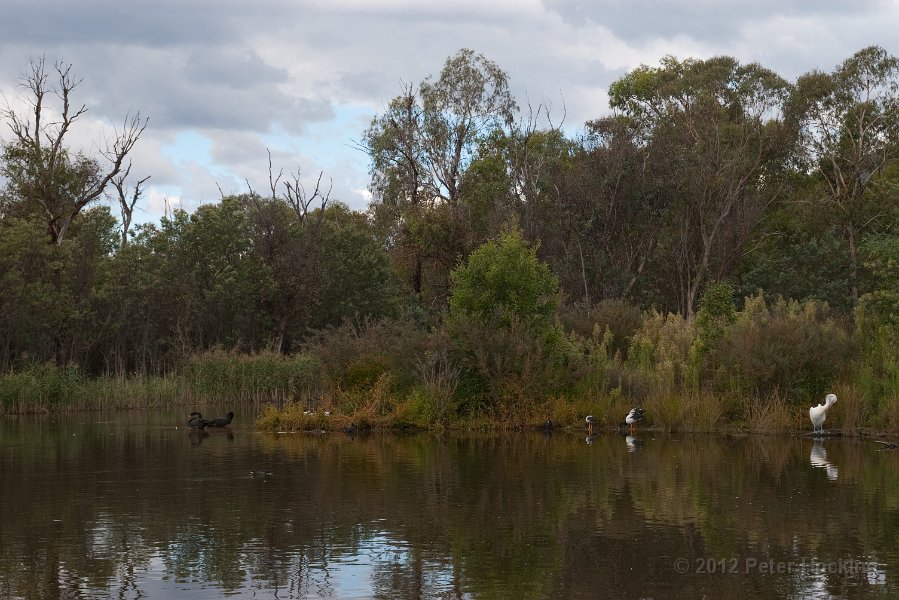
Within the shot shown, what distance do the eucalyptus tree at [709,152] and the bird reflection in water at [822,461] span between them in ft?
106

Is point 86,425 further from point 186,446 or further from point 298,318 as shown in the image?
point 298,318

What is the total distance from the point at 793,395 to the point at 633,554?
16114 millimetres

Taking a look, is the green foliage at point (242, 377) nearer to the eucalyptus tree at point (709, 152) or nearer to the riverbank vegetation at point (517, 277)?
the riverbank vegetation at point (517, 277)

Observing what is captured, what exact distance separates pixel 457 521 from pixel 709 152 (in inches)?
1895

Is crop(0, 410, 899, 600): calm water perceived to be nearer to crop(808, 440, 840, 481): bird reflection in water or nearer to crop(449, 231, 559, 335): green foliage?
crop(808, 440, 840, 481): bird reflection in water

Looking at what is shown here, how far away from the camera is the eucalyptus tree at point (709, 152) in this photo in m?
59.9

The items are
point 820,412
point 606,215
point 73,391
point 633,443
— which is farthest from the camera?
point 606,215

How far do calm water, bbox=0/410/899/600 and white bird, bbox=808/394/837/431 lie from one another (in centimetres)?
118

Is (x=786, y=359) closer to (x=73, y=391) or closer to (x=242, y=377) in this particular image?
(x=242, y=377)

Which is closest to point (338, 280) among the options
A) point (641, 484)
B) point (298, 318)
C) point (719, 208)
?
point (298, 318)

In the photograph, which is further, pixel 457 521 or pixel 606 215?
pixel 606 215

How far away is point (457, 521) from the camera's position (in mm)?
15359

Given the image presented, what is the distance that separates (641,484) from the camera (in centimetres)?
1867

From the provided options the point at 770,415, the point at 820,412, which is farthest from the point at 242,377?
the point at 820,412
